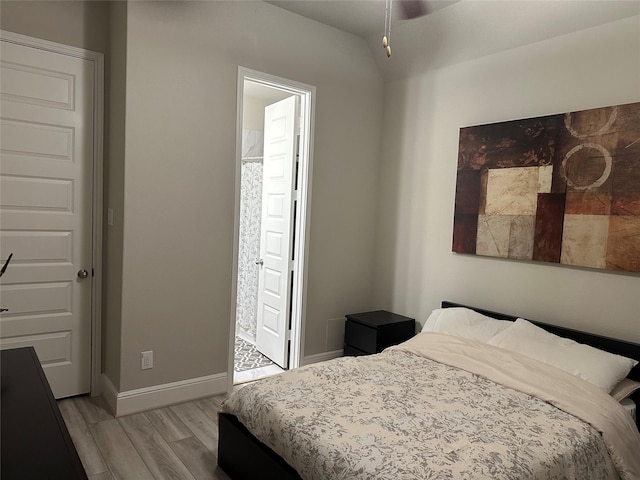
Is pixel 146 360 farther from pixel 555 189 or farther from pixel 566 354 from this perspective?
pixel 555 189

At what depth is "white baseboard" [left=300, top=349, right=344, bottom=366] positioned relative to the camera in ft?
12.6

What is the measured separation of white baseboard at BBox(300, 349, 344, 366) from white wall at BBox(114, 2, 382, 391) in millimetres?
145

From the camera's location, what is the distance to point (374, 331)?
3.57 m

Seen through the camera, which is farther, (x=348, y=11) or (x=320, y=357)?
(x=320, y=357)

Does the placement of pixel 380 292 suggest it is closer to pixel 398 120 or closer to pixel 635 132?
pixel 398 120

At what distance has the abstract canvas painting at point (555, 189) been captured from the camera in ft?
8.58

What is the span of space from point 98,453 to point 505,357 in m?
2.36

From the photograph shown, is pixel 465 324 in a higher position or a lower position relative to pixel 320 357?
higher

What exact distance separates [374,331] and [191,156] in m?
1.91

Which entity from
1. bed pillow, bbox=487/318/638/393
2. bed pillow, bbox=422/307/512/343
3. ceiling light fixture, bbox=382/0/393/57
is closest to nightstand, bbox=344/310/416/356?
bed pillow, bbox=422/307/512/343

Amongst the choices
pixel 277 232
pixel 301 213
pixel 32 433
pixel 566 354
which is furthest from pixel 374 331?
pixel 32 433

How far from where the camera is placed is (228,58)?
10.4 ft

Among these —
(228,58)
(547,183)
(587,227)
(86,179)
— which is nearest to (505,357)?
(587,227)

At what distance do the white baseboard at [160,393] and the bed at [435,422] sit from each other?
87 centimetres
